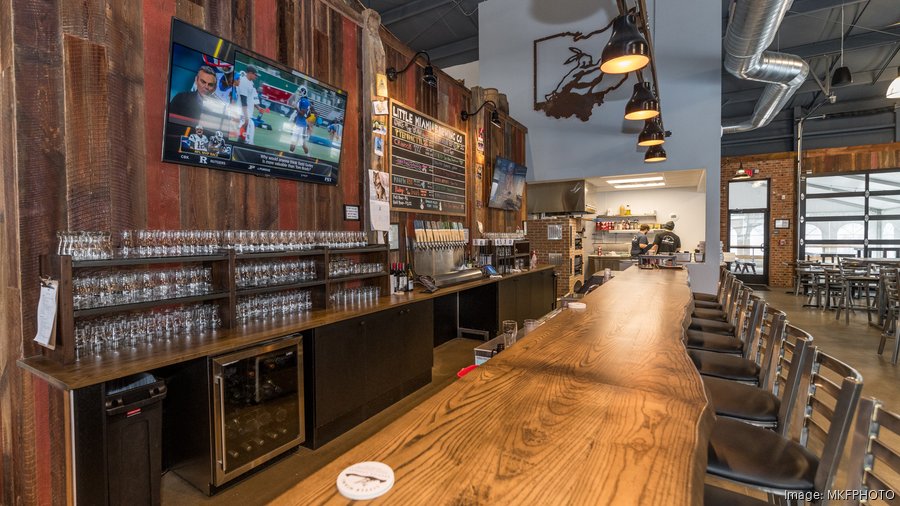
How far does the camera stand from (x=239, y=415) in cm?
238

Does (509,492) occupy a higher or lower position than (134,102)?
lower

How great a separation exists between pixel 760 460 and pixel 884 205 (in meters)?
14.2

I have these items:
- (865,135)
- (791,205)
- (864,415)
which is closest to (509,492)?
(864,415)

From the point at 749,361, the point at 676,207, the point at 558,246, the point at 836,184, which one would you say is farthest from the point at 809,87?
the point at 749,361

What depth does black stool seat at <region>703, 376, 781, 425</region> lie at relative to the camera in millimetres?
1765

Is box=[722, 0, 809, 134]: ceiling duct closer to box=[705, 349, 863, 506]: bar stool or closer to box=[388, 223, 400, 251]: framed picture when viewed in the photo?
box=[388, 223, 400, 251]: framed picture

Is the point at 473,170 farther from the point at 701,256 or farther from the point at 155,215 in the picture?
the point at 701,256

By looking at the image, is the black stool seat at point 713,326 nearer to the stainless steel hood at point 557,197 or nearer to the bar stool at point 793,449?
the bar stool at point 793,449


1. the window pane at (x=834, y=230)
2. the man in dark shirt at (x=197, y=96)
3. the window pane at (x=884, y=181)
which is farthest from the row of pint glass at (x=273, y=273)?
the window pane at (x=884, y=181)

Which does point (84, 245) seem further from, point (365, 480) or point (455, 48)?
point (455, 48)

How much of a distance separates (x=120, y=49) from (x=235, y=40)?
30.7 inches

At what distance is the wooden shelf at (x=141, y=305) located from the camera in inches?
76.8

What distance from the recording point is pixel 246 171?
117 inches

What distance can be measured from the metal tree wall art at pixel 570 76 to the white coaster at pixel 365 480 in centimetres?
798
